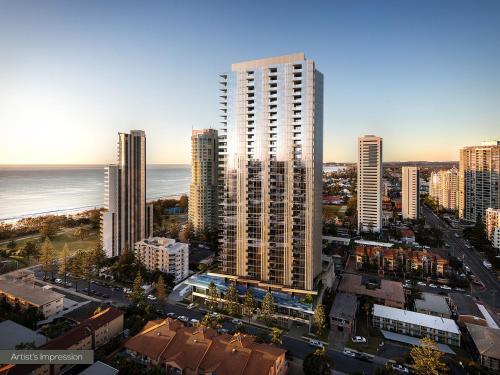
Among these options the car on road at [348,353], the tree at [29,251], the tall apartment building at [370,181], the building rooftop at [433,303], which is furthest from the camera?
the tall apartment building at [370,181]

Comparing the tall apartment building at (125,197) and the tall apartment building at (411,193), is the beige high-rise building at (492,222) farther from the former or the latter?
the tall apartment building at (125,197)

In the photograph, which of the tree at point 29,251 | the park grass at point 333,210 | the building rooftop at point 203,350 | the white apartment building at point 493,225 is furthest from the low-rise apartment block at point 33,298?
the park grass at point 333,210

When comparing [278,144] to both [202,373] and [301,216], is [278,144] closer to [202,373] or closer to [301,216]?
[301,216]

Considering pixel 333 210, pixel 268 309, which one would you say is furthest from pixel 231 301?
pixel 333 210

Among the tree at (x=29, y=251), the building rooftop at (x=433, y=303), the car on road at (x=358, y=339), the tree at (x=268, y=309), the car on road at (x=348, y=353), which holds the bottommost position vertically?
the car on road at (x=348, y=353)

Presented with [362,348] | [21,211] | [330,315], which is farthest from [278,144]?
[21,211]

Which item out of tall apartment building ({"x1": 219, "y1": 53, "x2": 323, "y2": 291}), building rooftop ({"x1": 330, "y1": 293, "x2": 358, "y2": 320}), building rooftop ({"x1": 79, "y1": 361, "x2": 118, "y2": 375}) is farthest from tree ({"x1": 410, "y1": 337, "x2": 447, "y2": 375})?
building rooftop ({"x1": 79, "y1": 361, "x2": 118, "y2": 375})

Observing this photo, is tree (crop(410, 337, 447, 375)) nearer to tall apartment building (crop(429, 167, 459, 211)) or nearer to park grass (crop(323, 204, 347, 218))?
park grass (crop(323, 204, 347, 218))
